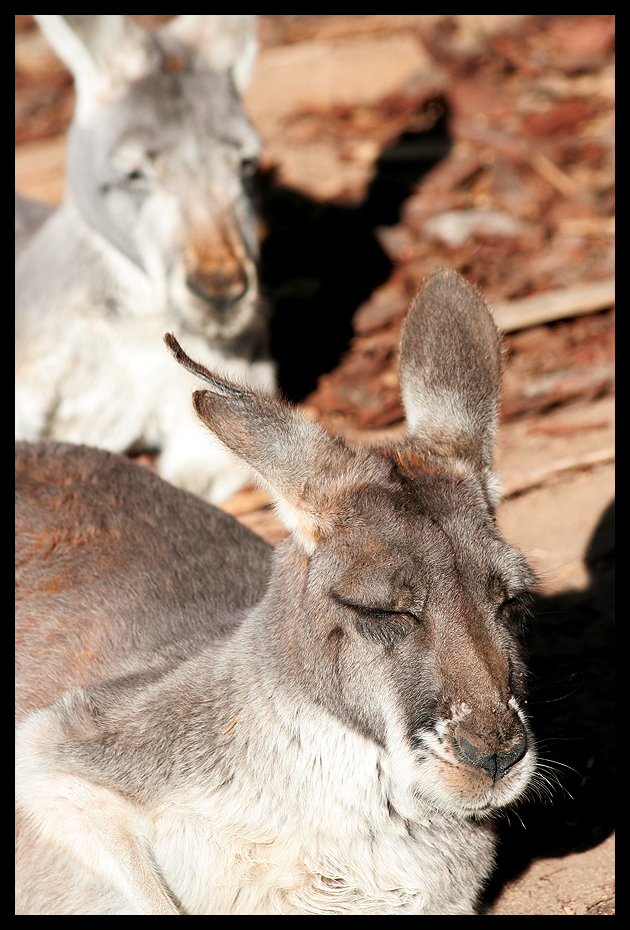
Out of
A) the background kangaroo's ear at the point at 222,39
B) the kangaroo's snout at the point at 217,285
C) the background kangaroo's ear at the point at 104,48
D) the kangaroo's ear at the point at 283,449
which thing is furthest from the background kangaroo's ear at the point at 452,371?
the background kangaroo's ear at the point at 222,39

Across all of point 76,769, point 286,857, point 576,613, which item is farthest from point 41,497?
point 576,613

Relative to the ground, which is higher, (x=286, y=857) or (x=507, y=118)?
(x=286, y=857)

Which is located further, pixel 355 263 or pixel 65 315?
pixel 355 263

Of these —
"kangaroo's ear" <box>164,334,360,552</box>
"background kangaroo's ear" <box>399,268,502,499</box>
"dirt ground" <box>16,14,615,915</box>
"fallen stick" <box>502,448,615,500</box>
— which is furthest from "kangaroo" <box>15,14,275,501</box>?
"kangaroo's ear" <box>164,334,360,552</box>

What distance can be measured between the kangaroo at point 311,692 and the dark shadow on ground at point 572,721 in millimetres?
416

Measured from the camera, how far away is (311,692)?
2287 millimetres

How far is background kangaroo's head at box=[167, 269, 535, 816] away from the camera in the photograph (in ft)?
6.87

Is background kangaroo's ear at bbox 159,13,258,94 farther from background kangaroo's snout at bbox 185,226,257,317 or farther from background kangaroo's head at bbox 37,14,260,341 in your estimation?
background kangaroo's snout at bbox 185,226,257,317

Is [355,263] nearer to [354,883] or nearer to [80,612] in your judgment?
[80,612]

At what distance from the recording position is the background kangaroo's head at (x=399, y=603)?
2.09 meters

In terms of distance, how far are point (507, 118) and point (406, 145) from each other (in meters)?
0.72

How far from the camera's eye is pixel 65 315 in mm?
4590

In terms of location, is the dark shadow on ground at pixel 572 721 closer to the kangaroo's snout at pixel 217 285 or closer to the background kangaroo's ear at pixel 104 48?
the kangaroo's snout at pixel 217 285

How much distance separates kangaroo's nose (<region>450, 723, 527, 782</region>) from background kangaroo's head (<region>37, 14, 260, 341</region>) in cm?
261
